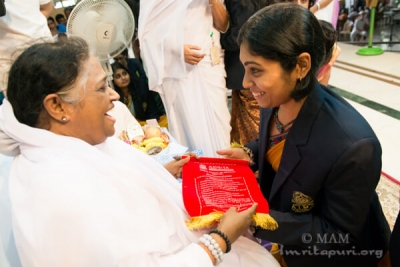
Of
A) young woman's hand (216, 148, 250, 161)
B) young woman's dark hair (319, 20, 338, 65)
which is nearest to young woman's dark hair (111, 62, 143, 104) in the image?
young woman's hand (216, 148, 250, 161)

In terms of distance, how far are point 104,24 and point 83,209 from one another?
77.6 inches

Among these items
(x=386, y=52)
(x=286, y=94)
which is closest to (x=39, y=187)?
(x=286, y=94)

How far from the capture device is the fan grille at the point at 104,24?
2.40 meters

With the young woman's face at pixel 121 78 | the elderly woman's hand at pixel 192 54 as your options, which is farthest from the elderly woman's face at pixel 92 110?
the young woman's face at pixel 121 78

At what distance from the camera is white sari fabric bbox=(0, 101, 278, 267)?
2.78ft

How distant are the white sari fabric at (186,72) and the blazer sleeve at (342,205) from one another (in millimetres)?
1471

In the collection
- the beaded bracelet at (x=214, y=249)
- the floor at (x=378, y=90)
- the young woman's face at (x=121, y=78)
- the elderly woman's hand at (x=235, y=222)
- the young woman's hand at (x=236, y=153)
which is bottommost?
the floor at (x=378, y=90)

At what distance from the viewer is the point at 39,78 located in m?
0.92

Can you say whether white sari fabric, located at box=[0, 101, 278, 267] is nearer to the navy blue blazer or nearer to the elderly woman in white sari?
the elderly woman in white sari

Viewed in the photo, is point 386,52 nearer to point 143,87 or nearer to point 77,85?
point 143,87

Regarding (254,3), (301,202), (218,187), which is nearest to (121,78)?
(254,3)

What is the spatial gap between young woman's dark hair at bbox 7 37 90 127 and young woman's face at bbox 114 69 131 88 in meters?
2.73

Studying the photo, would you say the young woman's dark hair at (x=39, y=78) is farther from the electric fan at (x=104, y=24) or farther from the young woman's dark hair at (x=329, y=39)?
the electric fan at (x=104, y=24)

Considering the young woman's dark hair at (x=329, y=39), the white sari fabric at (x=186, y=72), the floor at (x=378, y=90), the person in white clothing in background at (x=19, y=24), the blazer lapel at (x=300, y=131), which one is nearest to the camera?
the blazer lapel at (x=300, y=131)
